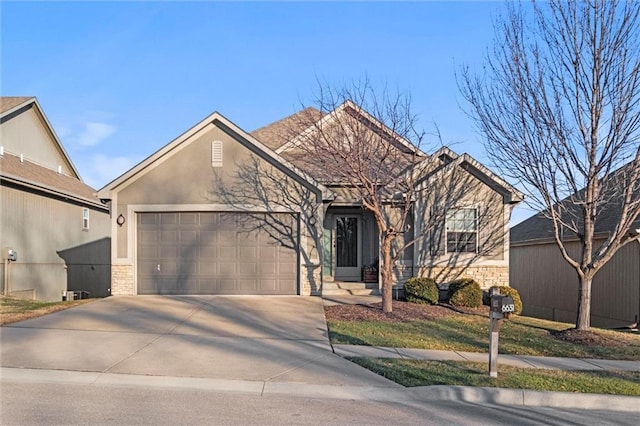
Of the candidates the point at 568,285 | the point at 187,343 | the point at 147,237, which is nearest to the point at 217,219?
the point at 147,237

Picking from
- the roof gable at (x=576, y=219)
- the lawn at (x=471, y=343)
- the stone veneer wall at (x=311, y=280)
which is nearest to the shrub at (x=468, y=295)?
the lawn at (x=471, y=343)

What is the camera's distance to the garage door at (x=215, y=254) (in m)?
16.2

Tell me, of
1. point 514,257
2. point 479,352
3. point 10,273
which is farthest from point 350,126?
point 514,257

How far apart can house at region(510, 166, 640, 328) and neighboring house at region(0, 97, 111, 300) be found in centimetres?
1632

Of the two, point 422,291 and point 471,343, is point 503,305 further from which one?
point 422,291

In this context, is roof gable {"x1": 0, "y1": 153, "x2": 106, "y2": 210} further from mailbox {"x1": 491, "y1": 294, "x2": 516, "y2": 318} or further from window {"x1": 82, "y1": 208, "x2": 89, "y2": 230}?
mailbox {"x1": 491, "y1": 294, "x2": 516, "y2": 318}

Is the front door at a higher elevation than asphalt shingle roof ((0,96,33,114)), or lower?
lower

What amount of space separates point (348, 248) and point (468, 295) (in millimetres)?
4384

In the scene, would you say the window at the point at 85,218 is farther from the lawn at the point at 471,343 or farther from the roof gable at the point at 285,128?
the lawn at the point at 471,343

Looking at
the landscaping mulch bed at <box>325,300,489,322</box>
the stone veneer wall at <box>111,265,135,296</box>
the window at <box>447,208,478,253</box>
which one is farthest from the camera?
the window at <box>447,208,478,253</box>

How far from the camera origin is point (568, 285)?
21.5 metres

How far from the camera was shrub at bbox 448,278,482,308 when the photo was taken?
51.9ft

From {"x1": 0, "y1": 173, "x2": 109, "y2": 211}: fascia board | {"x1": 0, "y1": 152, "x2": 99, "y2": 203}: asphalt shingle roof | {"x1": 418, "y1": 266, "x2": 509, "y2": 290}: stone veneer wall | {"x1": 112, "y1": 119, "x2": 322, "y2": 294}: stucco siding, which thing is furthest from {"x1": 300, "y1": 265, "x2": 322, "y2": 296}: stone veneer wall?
{"x1": 0, "y1": 173, "x2": 109, "y2": 211}: fascia board

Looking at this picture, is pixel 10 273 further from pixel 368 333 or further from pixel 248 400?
pixel 248 400
